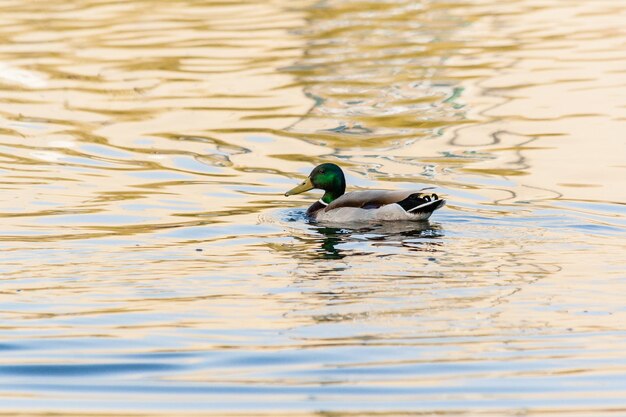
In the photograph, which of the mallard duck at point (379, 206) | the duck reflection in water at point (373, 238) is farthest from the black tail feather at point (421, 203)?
the duck reflection in water at point (373, 238)

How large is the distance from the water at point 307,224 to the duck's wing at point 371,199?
0.36 m

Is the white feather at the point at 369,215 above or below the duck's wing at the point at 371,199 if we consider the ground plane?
below

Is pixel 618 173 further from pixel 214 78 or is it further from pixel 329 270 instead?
pixel 214 78

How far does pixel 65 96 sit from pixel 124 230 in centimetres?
867

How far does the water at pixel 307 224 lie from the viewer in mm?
7805

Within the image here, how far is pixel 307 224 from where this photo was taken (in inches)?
516

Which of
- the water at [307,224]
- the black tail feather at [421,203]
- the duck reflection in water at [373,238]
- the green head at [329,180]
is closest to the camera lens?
the water at [307,224]

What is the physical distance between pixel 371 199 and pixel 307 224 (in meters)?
0.61

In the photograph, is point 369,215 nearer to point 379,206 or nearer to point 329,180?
point 379,206

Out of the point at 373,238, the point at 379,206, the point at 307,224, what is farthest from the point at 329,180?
the point at 373,238

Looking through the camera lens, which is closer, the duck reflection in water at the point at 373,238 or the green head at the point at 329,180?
the duck reflection in water at the point at 373,238

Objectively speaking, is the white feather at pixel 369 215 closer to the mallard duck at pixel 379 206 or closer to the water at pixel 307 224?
the mallard duck at pixel 379 206

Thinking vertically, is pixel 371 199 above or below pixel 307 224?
above

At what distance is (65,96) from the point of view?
20672mm
